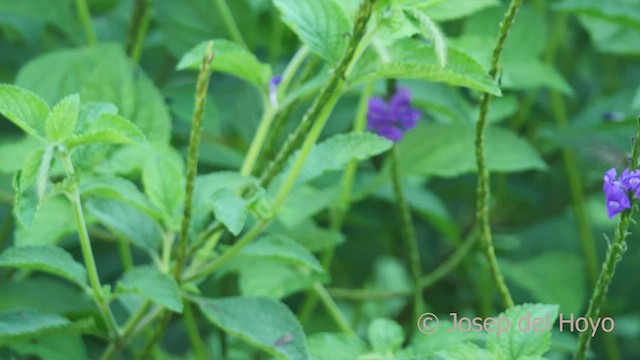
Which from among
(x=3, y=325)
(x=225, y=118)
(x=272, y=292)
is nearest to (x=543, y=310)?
(x=272, y=292)

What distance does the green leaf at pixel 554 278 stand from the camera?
134cm

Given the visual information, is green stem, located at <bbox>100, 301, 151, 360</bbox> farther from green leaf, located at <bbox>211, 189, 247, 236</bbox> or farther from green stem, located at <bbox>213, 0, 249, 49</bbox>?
green stem, located at <bbox>213, 0, 249, 49</bbox>

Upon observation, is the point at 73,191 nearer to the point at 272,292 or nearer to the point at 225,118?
the point at 272,292

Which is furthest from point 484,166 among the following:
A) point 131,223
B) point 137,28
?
point 137,28

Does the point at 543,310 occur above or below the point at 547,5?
below

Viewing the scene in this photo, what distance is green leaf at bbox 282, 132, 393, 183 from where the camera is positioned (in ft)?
2.92

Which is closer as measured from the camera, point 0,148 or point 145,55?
point 0,148

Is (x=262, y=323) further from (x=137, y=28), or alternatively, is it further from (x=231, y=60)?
(x=137, y=28)

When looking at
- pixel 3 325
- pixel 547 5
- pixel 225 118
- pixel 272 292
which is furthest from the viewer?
pixel 547 5

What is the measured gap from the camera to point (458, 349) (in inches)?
30.1

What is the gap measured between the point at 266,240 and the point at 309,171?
0.07m

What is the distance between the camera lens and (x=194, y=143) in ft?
2.52

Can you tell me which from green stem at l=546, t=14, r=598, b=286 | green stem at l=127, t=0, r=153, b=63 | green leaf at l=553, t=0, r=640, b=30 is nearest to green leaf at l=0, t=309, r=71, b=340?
green stem at l=127, t=0, r=153, b=63

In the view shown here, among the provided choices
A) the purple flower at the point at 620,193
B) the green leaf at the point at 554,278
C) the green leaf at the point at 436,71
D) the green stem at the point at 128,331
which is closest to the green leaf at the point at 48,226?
the green stem at the point at 128,331
